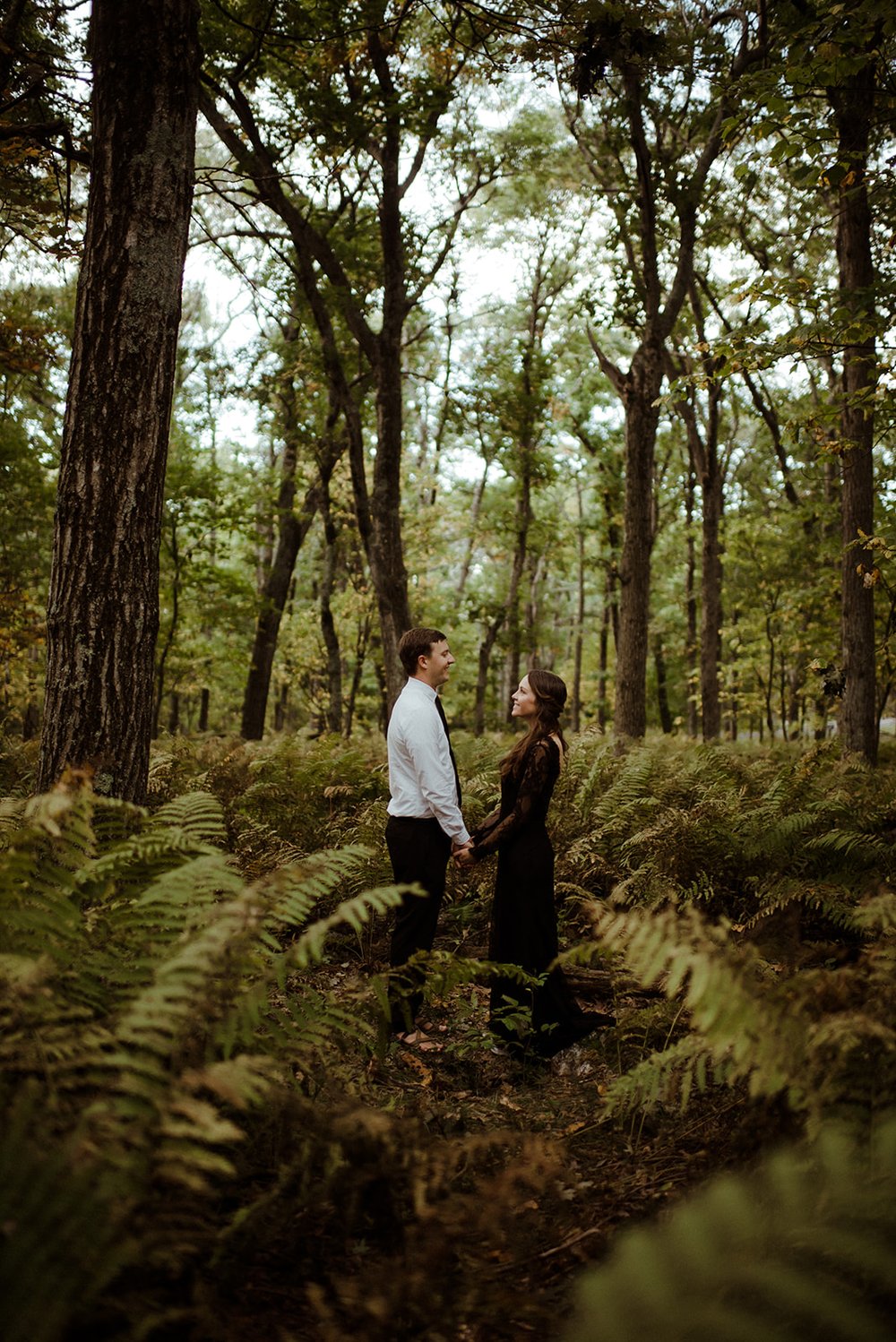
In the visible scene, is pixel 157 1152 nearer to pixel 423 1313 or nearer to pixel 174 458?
pixel 423 1313

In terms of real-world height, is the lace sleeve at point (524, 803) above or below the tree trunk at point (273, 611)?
below

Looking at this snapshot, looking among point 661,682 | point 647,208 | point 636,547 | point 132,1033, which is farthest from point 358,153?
point 661,682

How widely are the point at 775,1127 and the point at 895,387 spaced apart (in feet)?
18.8

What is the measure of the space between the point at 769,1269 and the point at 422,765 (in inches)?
129

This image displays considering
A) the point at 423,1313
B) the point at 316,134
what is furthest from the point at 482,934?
the point at 316,134

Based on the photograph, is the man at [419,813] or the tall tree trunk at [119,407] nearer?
the tall tree trunk at [119,407]

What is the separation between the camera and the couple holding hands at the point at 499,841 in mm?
4691

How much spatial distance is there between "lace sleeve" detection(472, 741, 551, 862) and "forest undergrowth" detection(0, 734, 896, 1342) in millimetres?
1232

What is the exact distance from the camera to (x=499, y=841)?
486cm

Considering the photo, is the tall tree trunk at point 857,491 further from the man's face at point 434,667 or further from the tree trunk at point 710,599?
the tree trunk at point 710,599

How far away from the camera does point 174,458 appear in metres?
14.7

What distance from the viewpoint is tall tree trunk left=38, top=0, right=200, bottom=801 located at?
4094 millimetres

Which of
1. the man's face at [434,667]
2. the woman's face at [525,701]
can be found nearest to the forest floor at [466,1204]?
the woman's face at [525,701]

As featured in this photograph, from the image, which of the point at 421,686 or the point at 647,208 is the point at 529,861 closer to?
the point at 421,686
